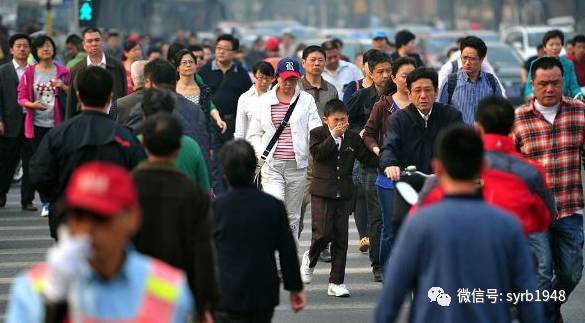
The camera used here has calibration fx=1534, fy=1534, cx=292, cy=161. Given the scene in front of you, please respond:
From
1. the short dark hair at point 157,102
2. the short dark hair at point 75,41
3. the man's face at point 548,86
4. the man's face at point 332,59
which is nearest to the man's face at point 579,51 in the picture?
the man's face at point 332,59

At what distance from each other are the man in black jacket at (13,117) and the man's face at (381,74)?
181 inches

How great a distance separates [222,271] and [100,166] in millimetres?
2696

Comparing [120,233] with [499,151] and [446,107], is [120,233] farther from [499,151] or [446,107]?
[446,107]

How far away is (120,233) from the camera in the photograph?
4.45 meters

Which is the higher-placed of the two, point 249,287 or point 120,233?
point 120,233

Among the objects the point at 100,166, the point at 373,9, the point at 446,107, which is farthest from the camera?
the point at 373,9

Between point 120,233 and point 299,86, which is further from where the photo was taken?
point 299,86

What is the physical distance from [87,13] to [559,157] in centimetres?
1498

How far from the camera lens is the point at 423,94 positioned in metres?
9.88

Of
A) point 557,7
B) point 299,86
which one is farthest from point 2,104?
point 557,7

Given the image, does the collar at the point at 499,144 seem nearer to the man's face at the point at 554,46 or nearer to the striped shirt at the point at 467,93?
the striped shirt at the point at 467,93

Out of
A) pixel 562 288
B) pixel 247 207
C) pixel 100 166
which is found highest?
pixel 100 166

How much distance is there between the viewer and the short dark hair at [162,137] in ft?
22.1

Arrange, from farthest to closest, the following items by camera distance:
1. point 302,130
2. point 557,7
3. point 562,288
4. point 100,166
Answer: point 557,7
point 302,130
point 562,288
point 100,166
